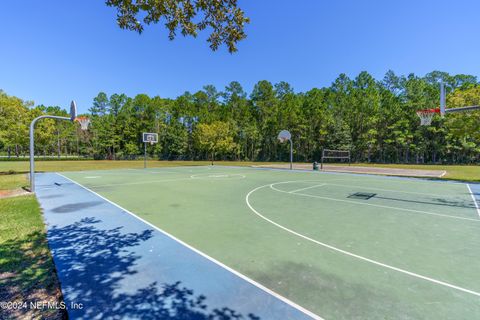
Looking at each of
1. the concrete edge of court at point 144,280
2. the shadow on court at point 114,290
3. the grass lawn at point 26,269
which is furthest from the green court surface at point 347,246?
the grass lawn at point 26,269

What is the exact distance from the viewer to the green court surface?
345cm

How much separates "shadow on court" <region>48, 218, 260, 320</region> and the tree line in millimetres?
25057

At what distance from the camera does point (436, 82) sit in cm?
5081

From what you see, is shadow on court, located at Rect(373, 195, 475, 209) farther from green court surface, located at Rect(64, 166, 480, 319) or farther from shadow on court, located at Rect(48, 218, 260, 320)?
shadow on court, located at Rect(48, 218, 260, 320)

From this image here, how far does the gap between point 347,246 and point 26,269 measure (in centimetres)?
610

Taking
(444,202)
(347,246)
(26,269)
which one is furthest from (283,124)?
(26,269)

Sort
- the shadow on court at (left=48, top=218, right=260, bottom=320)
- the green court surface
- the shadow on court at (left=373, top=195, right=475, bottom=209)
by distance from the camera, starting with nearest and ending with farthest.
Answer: the shadow on court at (left=48, top=218, right=260, bottom=320) < the green court surface < the shadow on court at (left=373, top=195, right=475, bottom=209)

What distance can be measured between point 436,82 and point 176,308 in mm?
65203

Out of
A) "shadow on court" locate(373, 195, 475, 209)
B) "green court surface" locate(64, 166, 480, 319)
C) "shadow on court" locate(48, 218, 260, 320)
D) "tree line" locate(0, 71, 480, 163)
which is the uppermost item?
"tree line" locate(0, 71, 480, 163)

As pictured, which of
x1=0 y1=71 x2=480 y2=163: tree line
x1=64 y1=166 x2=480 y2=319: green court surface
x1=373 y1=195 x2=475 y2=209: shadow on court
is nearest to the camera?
x1=64 y1=166 x2=480 y2=319: green court surface

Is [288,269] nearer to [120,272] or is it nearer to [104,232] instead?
[120,272]

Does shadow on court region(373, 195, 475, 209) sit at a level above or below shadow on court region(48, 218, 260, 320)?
above

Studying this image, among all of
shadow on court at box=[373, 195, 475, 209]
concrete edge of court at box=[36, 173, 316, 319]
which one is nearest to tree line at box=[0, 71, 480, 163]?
concrete edge of court at box=[36, 173, 316, 319]

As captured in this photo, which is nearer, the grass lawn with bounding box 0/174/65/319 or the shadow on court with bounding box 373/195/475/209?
the grass lawn with bounding box 0/174/65/319
